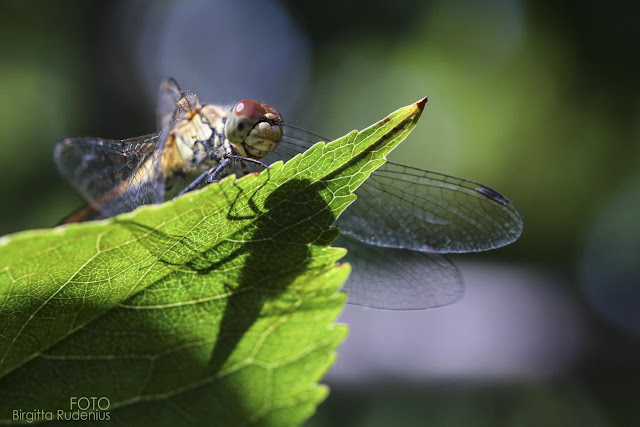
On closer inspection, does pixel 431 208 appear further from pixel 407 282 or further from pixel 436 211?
pixel 407 282

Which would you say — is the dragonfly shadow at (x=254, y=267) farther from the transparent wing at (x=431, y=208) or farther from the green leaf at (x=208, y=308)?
the transparent wing at (x=431, y=208)

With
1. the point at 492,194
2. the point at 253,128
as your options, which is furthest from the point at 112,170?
the point at 492,194

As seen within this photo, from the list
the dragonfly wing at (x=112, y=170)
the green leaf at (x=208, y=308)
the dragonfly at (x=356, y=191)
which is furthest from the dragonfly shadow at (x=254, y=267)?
the dragonfly at (x=356, y=191)

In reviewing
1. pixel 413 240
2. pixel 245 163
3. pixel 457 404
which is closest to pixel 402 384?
pixel 457 404

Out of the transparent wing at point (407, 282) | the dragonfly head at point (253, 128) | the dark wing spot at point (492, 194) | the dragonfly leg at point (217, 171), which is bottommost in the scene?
the transparent wing at point (407, 282)

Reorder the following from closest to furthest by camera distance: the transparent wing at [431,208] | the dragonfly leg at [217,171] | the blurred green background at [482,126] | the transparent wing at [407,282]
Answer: the dragonfly leg at [217,171]
the transparent wing at [431,208]
the transparent wing at [407,282]
the blurred green background at [482,126]

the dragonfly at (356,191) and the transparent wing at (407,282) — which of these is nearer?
the dragonfly at (356,191)
